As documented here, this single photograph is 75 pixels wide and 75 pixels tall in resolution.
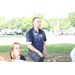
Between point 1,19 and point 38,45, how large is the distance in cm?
144

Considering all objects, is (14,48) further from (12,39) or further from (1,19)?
(1,19)

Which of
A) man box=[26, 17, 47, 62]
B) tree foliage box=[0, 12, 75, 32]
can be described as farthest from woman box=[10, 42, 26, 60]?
tree foliage box=[0, 12, 75, 32]

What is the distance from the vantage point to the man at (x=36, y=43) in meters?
1.85

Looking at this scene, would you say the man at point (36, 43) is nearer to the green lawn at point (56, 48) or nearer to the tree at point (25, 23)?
the tree at point (25, 23)

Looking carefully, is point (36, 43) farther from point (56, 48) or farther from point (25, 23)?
point (56, 48)

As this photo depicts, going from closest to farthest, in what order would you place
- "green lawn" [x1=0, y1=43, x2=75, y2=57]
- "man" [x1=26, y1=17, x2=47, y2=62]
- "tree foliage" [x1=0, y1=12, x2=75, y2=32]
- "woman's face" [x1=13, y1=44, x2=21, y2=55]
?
"man" [x1=26, y1=17, x2=47, y2=62], "woman's face" [x1=13, y1=44, x2=21, y2=55], "tree foliage" [x1=0, y1=12, x2=75, y2=32], "green lawn" [x1=0, y1=43, x2=75, y2=57]

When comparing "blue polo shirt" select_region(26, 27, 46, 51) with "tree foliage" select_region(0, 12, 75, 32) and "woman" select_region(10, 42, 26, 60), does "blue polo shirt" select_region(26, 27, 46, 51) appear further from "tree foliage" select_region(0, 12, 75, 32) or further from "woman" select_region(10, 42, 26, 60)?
"tree foliage" select_region(0, 12, 75, 32)

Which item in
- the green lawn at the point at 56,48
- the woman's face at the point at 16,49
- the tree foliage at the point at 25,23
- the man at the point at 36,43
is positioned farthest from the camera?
the green lawn at the point at 56,48

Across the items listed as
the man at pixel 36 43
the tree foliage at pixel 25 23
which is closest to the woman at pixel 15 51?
the man at pixel 36 43

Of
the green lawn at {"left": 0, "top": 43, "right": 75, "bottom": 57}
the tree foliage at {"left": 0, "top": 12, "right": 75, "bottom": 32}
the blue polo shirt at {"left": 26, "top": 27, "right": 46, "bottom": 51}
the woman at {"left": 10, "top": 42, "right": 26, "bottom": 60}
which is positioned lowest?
the green lawn at {"left": 0, "top": 43, "right": 75, "bottom": 57}

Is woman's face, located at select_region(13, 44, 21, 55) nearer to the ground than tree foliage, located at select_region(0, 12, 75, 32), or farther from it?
nearer to the ground

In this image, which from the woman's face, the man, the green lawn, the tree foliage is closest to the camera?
the man

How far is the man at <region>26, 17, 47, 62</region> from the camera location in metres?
1.85
